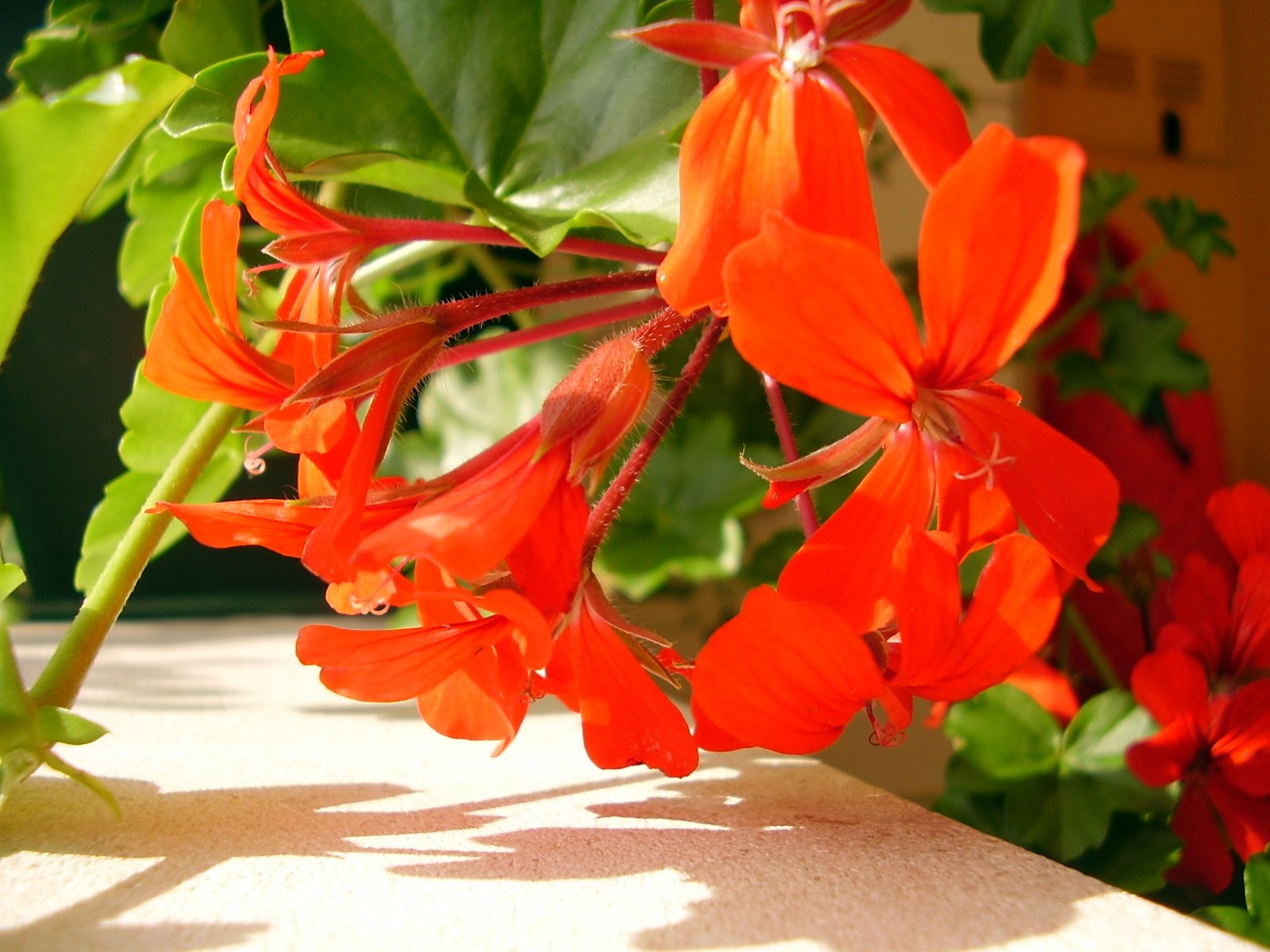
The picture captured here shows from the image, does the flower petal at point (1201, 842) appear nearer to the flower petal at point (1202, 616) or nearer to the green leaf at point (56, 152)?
the flower petal at point (1202, 616)

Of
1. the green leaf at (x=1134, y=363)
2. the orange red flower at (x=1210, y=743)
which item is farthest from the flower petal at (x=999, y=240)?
the green leaf at (x=1134, y=363)

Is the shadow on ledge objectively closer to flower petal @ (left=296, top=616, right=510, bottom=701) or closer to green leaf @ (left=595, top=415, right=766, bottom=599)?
flower petal @ (left=296, top=616, right=510, bottom=701)

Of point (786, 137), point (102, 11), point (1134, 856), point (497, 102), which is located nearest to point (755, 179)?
point (786, 137)

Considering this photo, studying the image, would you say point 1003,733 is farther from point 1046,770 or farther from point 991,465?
point 991,465

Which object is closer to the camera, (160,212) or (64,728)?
(64,728)

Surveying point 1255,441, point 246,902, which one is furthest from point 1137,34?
point 246,902

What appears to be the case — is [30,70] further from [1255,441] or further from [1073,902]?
[1255,441]

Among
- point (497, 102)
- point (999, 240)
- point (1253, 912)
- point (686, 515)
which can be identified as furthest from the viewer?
point (686, 515)
